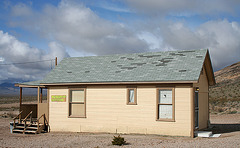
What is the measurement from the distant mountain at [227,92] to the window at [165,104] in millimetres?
18806

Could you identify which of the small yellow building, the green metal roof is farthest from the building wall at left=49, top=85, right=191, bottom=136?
the green metal roof

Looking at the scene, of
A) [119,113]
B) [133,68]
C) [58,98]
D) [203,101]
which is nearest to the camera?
[119,113]

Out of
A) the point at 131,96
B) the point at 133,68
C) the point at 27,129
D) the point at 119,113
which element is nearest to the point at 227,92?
the point at 133,68

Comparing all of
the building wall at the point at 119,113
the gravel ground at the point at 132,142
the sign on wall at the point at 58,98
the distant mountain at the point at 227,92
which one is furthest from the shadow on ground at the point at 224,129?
the distant mountain at the point at 227,92

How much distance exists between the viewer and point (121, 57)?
727 inches

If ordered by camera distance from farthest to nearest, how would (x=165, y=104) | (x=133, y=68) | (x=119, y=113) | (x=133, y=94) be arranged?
(x=133, y=68)
(x=119, y=113)
(x=133, y=94)
(x=165, y=104)

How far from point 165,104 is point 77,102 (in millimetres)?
5316

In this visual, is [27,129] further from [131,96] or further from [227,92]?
[227,92]

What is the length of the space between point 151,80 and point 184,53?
3.38 metres

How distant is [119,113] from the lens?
51.0ft

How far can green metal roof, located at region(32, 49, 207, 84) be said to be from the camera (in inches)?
578

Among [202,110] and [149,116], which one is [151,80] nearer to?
[149,116]

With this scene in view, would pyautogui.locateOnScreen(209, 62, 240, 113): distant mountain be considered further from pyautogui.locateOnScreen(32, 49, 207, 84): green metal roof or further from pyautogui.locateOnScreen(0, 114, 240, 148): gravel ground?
pyautogui.locateOnScreen(0, 114, 240, 148): gravel ground

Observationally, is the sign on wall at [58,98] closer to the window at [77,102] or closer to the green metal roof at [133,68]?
the window at [77,102]
